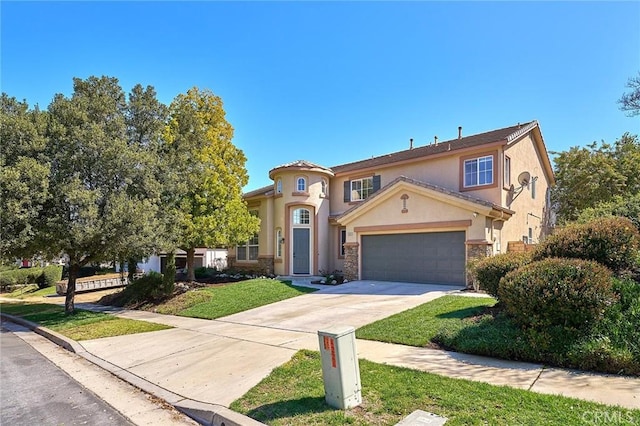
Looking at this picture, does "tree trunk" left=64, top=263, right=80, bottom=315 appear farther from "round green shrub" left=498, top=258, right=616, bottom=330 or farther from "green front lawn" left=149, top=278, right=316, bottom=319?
"round green shrub" left=498, top=258, right=616, bottom=330

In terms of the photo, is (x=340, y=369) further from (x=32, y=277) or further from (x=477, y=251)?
(x=32, y=277)

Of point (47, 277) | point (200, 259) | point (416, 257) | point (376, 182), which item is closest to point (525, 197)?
point (416, 257)

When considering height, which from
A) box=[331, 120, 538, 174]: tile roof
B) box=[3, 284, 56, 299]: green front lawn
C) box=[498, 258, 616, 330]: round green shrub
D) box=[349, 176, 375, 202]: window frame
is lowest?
box=[3, 284, 56, 299]: green front lawn

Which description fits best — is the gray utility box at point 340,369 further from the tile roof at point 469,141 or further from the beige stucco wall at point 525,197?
the tile roof at point 469,141

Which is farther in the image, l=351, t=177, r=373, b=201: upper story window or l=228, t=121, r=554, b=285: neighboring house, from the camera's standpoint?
l=351, t=177, r=373, b=201: upper story window

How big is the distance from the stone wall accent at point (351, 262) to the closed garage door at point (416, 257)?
359mm

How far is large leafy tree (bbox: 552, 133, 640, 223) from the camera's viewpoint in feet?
82.8

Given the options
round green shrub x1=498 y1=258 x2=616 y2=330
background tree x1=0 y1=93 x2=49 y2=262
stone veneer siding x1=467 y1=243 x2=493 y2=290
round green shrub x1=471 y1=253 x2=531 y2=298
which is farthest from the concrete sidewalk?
background tree x1=0 y1=93 x2=49 y2=262

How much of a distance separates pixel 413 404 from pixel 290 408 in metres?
1.53

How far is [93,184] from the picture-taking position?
13.0 meters

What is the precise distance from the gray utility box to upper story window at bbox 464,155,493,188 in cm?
1434

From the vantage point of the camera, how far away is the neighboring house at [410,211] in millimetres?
16047

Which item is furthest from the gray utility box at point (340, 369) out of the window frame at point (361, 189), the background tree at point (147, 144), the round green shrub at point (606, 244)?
the window frame at point (361, 189)

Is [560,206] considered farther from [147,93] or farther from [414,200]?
[147,93]
